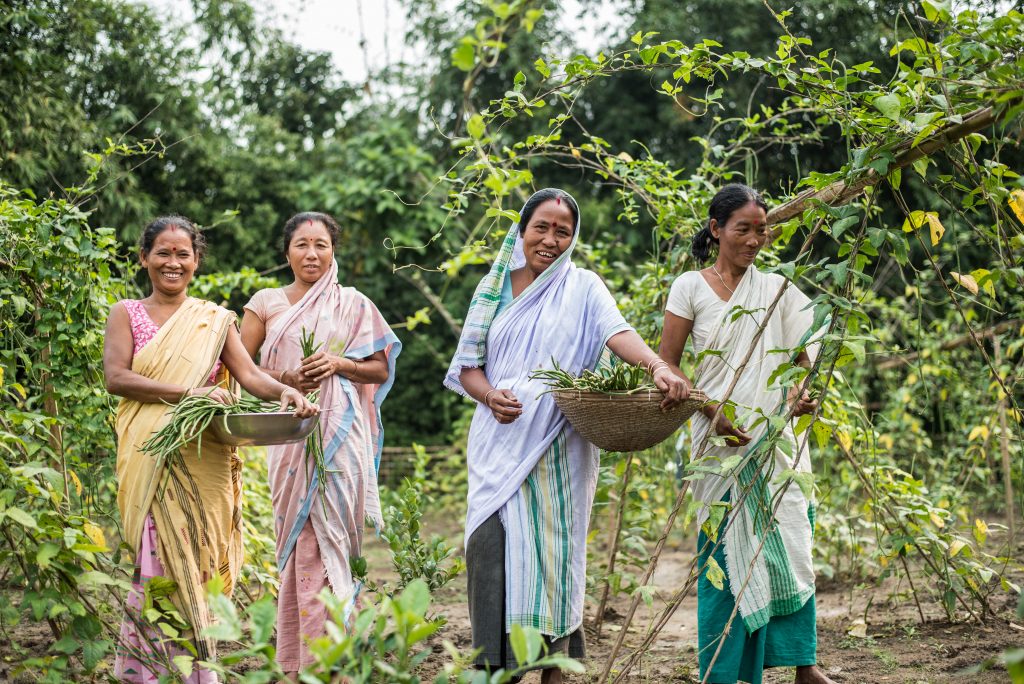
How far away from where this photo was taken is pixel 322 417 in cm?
386

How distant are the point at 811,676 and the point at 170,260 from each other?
284 centimetres

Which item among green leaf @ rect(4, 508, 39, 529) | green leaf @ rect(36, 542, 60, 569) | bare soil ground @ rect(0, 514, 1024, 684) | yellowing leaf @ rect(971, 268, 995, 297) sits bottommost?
bare soil ground @ rect(0, 514, 1024, 684)

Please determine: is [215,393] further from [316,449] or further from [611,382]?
[611,382]

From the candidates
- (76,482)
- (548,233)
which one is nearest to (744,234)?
(548,233)

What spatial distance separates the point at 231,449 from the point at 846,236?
2.32 metres

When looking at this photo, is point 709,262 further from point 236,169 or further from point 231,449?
point 236,169

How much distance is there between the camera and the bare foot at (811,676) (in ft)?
11.6

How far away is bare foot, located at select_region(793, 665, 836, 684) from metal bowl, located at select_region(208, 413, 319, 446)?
6.64 ft

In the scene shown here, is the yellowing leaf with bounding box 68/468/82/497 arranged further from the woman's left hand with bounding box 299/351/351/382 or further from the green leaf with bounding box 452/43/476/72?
the green leaf with bounding box 452/43/476/72

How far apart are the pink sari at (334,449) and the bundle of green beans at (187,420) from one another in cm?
56

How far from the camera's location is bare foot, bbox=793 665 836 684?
352cm

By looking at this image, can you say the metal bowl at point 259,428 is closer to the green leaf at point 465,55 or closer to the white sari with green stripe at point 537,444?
the white sari with green stripe at point 537,444

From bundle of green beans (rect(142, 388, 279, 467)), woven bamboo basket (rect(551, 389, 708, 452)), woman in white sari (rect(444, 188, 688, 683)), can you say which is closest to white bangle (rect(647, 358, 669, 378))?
woman in white sari (rect(444, 188, 688, 683))

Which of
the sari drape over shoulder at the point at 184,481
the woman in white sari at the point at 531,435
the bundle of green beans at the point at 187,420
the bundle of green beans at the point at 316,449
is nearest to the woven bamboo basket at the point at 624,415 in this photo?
the woman in white sari at the point at 531,435
